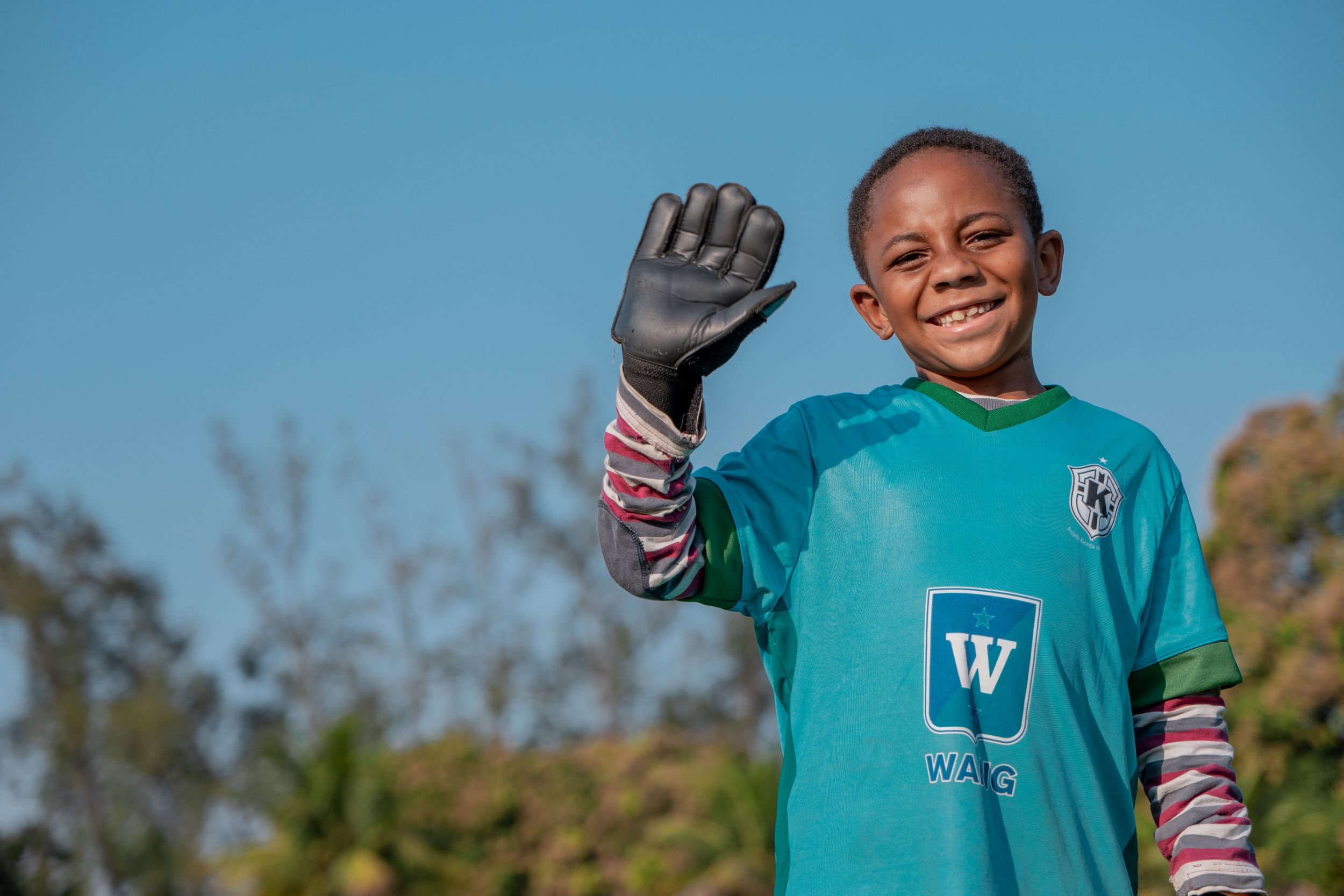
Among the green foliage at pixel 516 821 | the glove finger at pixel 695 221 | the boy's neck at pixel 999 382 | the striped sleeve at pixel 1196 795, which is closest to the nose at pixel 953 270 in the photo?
the boy's neck at pixel 999 382

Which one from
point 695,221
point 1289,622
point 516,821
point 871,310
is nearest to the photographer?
point 695,221

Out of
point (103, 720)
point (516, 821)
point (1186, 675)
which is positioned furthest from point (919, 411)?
point (103, 720)

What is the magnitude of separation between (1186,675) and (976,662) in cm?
42

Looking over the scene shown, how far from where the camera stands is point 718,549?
1846 millimetres

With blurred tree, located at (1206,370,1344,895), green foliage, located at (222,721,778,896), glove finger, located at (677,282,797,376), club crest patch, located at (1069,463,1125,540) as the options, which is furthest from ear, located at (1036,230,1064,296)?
green foliage, located at (222,721,778,896)

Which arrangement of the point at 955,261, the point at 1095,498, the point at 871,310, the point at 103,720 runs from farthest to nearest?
the point at 103,720 < the point at 871,310 < the point at 955,261 < the point at 1095,498

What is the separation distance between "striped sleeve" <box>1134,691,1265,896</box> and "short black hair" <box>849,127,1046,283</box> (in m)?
0.80

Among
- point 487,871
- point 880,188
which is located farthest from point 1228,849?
point 487,871

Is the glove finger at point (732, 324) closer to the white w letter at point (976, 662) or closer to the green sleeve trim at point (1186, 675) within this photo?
the white w letter at point (976, 662)

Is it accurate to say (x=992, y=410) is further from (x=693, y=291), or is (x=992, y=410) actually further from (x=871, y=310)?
(x=693, y=291)

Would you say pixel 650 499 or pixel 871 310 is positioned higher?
pixel 871 310

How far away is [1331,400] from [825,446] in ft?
55.8

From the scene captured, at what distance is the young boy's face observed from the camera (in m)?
2.10

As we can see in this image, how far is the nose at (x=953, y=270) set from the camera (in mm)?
2076
